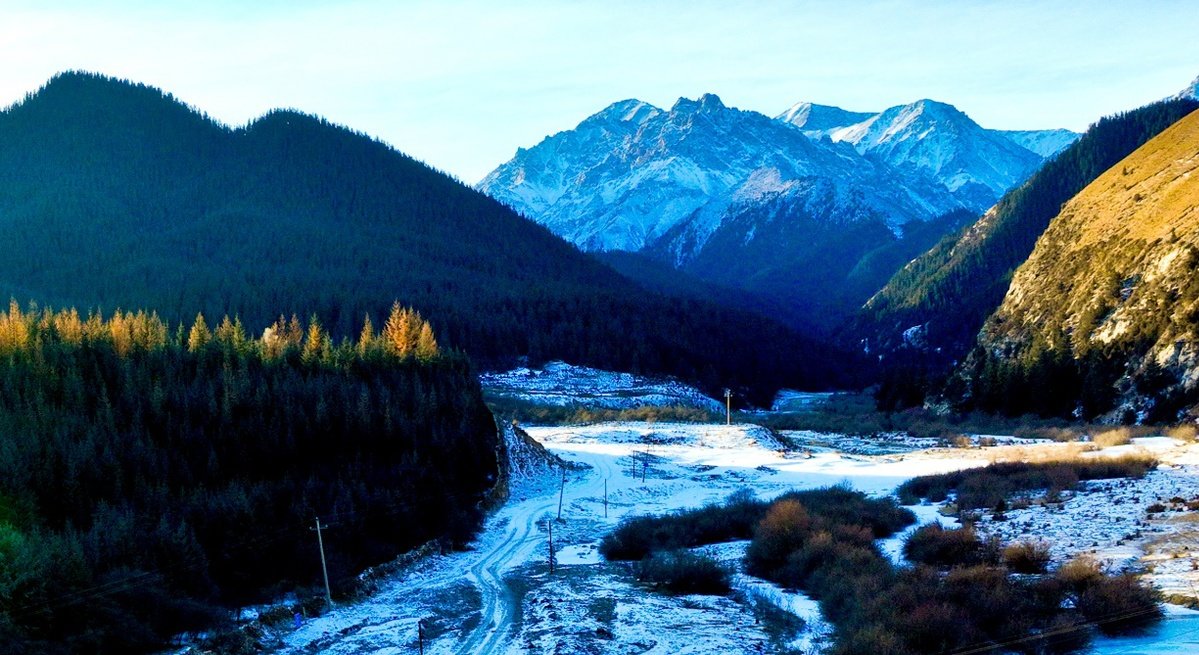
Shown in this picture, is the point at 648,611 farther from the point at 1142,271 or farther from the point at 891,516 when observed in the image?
the point at 1142,271

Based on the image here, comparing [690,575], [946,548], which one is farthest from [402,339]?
[946,548]

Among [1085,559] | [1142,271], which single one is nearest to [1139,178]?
[1142,271]

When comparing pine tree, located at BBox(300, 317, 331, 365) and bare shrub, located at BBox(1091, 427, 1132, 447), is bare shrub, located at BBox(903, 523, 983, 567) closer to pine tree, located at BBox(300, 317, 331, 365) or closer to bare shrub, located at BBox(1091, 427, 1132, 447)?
bare shrub, located at BBox(1091, 427, 1132, 447)

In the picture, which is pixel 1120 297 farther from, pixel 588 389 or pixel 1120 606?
pixel 588 389

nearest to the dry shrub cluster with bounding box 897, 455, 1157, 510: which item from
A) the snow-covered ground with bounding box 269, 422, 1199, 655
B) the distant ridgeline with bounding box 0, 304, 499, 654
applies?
the snow-covered ground with bounding box 269, 422, 1199, 655

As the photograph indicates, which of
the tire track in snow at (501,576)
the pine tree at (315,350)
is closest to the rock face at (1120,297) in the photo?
the tire track in snow at (501,576)
